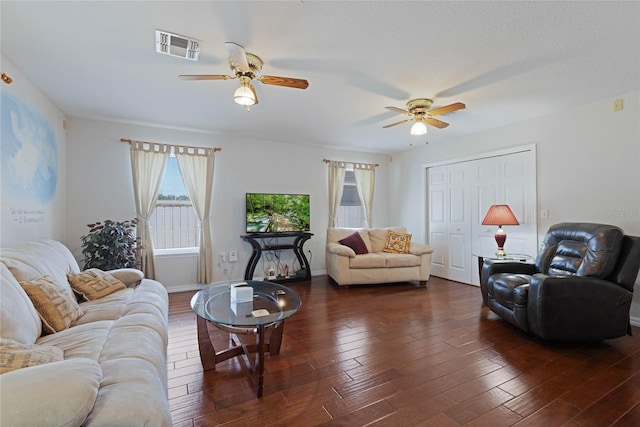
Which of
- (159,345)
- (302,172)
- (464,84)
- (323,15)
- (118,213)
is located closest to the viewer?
(159,345)

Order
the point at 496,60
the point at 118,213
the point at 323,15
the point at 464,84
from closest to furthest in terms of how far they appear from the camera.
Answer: the point at 323,15
the point at 496,60
the point at 464,84
the point at 118,213

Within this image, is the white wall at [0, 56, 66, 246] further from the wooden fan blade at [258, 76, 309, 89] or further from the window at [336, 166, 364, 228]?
the window at [336, 166, 364, 228]

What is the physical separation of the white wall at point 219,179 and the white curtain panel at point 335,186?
11 centimetres

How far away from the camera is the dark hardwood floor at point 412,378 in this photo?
1.60 metres

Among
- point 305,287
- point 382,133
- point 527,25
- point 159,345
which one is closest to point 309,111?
point 382,133

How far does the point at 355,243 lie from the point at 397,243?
734 millimetres

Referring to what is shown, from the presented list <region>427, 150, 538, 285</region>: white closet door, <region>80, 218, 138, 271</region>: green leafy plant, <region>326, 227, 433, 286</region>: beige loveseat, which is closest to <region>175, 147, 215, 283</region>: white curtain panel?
<region>80, 218, 138, 271</region>: green leafy plant

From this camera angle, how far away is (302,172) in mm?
5086

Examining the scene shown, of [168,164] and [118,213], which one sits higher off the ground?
[168,164]

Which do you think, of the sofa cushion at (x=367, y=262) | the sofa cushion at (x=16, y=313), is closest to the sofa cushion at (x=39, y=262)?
the sofa cushion at (x=16, y=313)

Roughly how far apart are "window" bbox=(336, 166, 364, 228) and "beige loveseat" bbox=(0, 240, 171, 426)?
3.83 metres

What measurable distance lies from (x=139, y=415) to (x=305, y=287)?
3472mm

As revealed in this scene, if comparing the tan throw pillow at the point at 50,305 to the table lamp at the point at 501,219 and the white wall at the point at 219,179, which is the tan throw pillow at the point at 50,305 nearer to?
the white wall at the point at 219,179

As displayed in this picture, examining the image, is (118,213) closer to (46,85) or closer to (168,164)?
(168,164)
